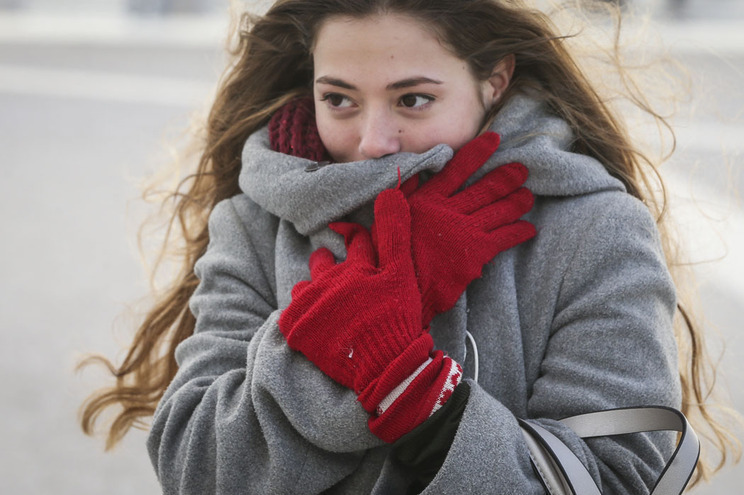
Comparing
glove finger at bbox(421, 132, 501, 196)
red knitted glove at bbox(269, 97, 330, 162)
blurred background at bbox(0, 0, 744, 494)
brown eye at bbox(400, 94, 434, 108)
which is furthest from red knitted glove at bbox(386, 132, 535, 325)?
blurred background at bbox(0, 0, 744, 494)

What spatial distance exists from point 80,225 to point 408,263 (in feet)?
11.3

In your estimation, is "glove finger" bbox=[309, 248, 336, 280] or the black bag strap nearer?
the black bag strap

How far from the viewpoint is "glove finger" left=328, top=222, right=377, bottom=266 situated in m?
1.43

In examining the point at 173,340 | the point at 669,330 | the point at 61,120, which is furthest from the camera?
the point at 61,120

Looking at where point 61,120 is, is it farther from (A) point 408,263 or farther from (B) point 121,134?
(A) point 408,263

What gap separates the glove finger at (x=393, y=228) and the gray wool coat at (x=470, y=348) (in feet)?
0.16

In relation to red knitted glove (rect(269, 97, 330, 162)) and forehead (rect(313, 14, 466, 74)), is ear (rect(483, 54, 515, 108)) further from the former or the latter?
red knitted glove (rect(269, 97, 330, 162))

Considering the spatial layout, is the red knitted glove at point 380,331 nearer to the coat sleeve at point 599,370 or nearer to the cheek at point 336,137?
the coat sleeve at point 599,370

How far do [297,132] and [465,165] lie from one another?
0.35m

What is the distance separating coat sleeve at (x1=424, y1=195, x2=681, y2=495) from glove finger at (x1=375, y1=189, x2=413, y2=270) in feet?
0.79

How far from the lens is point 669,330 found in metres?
1.45

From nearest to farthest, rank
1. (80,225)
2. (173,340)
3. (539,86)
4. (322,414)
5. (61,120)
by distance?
1. (322,414)
2. (539,86)
3. (173,340)
4. (80,225)
5. (61,120)

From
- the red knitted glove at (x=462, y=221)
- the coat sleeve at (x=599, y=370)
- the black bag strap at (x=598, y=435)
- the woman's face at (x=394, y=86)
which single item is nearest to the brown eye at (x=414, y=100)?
the woman's face at (x=394, y=86)

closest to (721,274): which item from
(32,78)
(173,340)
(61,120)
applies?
(173,340)
